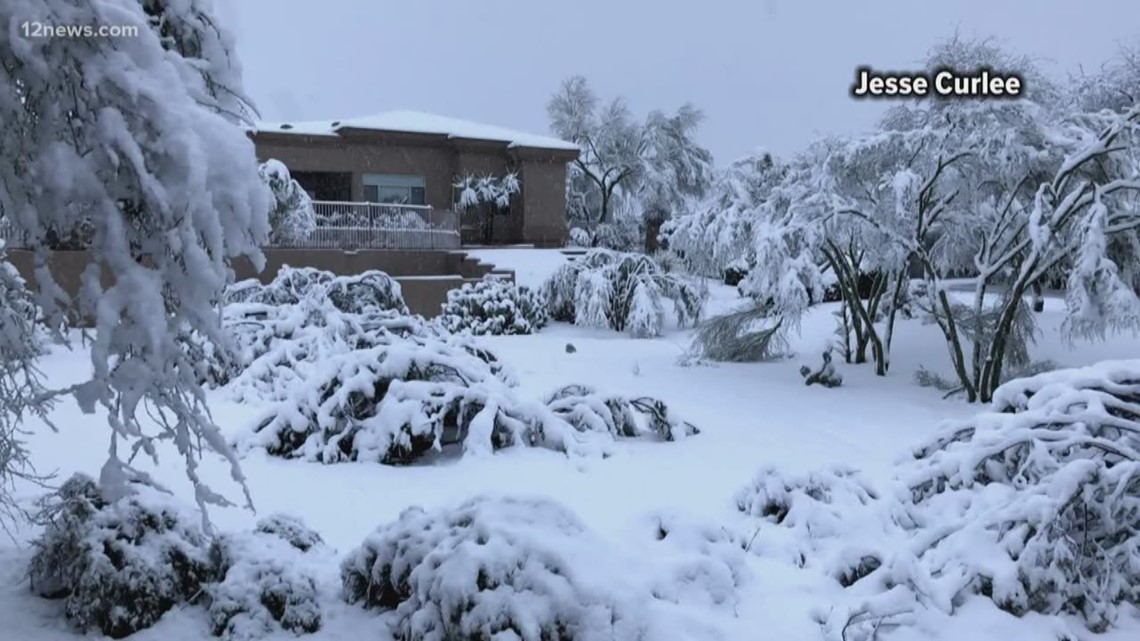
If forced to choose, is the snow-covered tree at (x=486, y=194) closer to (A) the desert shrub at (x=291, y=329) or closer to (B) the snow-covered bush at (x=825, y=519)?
(A) the desert shrub at (x=291, y=329)

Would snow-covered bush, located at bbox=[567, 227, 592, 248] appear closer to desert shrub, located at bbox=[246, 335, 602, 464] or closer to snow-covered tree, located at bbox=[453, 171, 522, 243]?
snow-covered tree, located at bbox=[453, 171, 522, 243]

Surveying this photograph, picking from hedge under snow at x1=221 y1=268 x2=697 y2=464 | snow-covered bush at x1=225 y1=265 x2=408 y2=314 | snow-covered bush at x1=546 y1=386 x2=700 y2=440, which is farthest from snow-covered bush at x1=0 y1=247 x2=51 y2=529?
snow-covered bush at x1=225 y1=265 x2=408 y2=314

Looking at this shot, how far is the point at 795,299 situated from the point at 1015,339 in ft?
8.82

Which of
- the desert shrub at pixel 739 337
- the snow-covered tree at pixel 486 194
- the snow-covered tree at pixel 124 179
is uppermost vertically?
the snow-covered tree at pixel 486 194

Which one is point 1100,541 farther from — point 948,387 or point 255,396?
point 255,396

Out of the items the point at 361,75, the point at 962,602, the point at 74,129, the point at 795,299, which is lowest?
the point at 962,602

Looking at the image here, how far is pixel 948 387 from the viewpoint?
1034cm

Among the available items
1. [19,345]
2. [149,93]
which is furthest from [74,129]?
[19,345]

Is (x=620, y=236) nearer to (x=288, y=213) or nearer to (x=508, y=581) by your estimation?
(x=288, y=213)

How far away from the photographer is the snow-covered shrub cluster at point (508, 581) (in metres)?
3.11

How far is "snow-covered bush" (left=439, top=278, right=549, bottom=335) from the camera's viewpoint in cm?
1487

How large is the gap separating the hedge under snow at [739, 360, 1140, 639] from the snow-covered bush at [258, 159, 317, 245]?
1399cm
